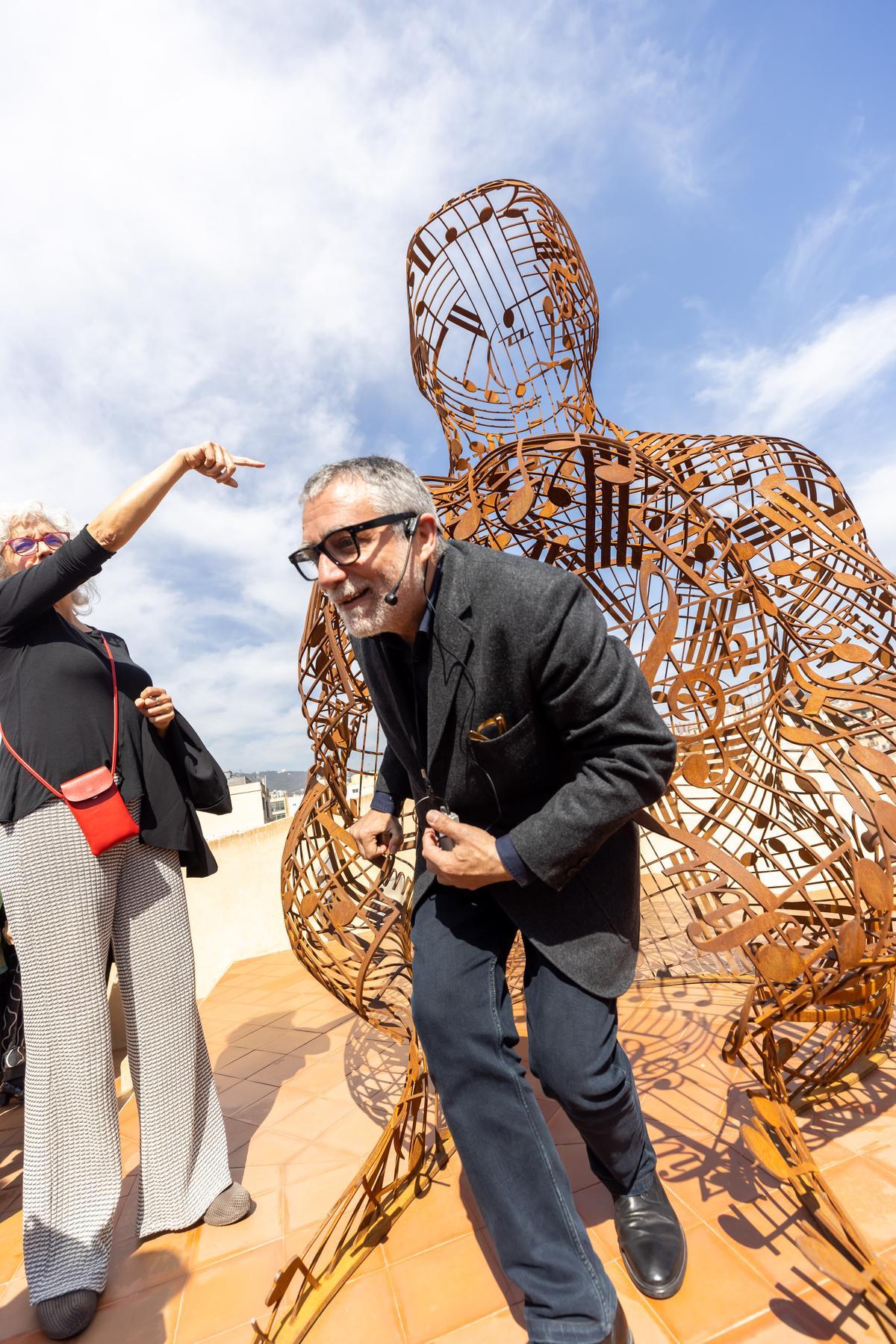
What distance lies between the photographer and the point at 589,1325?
1.15 m

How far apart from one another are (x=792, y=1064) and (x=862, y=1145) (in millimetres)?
464

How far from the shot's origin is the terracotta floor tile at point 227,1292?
1.49 meters

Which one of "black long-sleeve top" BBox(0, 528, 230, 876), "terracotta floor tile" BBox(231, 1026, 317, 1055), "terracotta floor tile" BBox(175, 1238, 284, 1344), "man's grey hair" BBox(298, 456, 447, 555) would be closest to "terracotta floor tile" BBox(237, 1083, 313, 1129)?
"terracotta floor tile" BBox(231, 1026, 317, 1055)

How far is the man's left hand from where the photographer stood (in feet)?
4.22

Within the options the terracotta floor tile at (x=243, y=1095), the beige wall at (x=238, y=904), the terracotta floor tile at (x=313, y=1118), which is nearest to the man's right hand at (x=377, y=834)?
the terracotta floor tile at (x=313, y=1118)

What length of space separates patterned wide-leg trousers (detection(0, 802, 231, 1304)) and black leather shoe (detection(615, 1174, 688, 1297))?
1091 millimetres

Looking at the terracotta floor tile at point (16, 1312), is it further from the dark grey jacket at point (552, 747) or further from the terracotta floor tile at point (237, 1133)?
the dark grey jacket at point (552, 747)

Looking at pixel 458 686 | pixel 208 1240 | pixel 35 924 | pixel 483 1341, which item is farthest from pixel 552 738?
pixel 208 1240

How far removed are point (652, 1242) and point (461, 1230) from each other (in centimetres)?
48

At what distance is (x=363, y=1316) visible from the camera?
1.44 meters

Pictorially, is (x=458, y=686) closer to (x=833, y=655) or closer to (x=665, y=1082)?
(x=833, y=655)

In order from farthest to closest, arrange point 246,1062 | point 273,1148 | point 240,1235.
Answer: point 246,1062, point 273,1148, point 240,1235

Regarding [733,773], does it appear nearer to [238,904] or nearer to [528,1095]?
[528,1095]

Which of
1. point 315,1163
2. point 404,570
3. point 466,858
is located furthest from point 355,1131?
point 404,570
